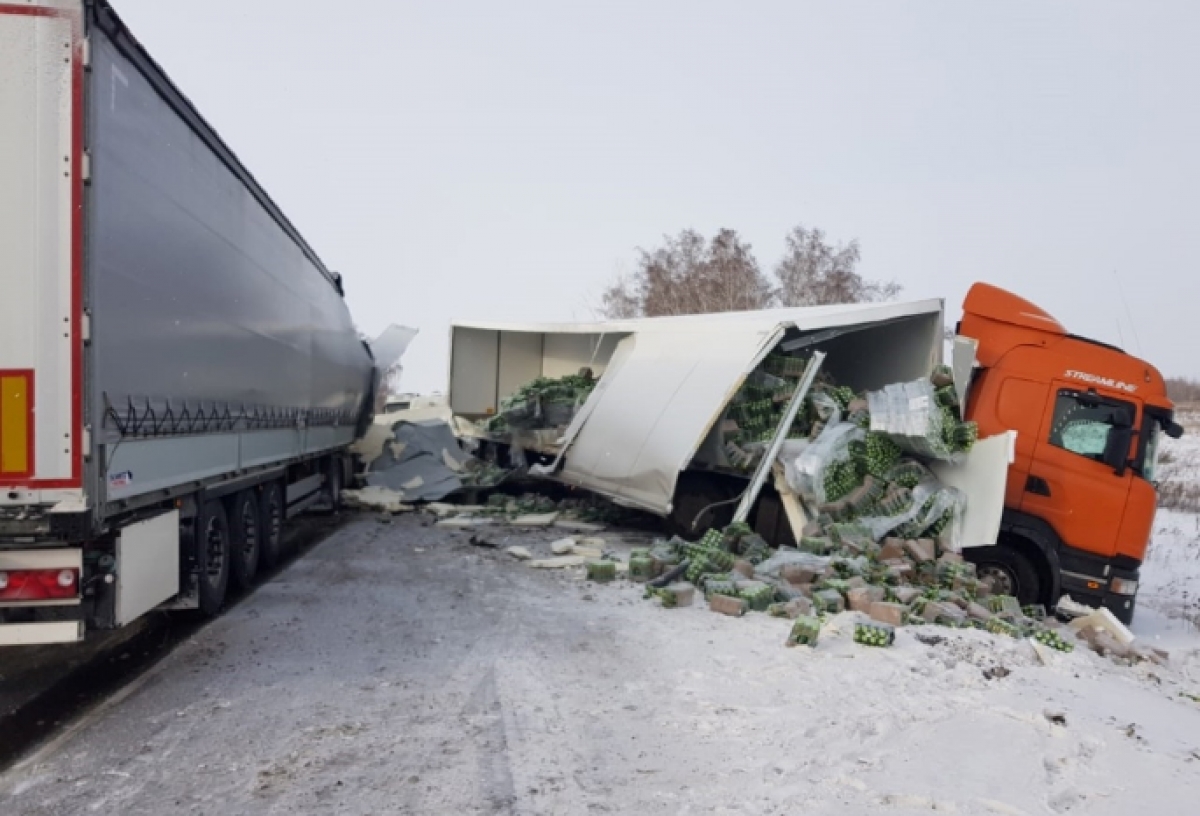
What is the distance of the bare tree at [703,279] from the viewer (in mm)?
37062

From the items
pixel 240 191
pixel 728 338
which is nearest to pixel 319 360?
pixel 240 191

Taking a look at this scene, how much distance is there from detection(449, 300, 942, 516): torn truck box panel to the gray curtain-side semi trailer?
4817 millimetres

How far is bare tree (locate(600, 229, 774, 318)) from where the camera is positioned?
37.1 metres

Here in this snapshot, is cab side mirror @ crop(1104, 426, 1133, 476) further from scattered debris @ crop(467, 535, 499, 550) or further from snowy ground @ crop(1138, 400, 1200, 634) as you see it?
scattered debris @ crop(467, 535, 499, 550)

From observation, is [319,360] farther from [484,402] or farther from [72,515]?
[72,515]

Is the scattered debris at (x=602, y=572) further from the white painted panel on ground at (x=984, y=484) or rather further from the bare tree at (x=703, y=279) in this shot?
the bare tree at (x=703, y=279)

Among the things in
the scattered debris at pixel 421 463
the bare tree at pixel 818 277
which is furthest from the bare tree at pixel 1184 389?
the scattered debris at pixel 421 463

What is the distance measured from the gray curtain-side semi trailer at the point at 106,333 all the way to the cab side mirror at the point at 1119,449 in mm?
8504

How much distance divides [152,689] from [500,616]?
272cm

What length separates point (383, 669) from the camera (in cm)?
578

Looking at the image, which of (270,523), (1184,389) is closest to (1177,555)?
(270,523)

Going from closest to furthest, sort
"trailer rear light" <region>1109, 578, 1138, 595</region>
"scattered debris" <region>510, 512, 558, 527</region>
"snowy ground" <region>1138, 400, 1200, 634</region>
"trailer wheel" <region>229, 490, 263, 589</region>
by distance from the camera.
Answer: "trailer wheel" <region>229, 490, 263, 589</region>, "trailer rear light" <region>1109, 578, 1138, 595</region>, "snowy ground" <region>1138, 400, 1200, 634</region>, "scattered debris" <region>510, 512, 558, 527</region>

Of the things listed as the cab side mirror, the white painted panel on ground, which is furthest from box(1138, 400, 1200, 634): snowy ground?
the white painted panel on ground

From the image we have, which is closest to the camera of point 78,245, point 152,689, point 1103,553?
point 78,245
